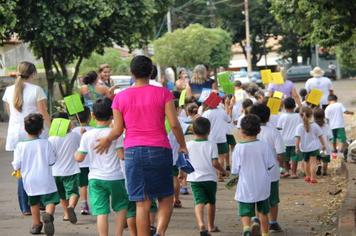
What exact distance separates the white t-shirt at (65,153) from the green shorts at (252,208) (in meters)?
2.40

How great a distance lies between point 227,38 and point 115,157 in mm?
40436

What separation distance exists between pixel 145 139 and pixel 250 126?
1.28 m

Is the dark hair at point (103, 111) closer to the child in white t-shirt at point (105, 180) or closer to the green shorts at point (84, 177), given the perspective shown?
the child in white t-shirt at point (105, 180)

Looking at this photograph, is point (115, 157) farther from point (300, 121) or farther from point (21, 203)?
point (300, 121)

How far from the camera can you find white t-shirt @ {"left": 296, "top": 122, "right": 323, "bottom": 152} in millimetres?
11891

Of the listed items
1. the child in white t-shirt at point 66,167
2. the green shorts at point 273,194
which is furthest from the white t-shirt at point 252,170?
the child in white t-shirt at point 66,167

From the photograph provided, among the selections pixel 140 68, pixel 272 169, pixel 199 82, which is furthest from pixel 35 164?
pixel 199 82

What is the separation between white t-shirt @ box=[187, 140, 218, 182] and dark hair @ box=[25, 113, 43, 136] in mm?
1602

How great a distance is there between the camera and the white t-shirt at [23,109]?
28.3 ft

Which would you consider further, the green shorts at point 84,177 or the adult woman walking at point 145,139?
the green shorts at point 84,177

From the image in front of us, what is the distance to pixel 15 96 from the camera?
8625 mm

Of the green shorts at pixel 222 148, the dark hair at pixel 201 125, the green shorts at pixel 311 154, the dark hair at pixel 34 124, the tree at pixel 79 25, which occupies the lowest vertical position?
the green shorts at pixel 311 154

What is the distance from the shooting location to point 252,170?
23.5 ft

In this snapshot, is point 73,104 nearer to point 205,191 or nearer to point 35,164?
point 35,164
